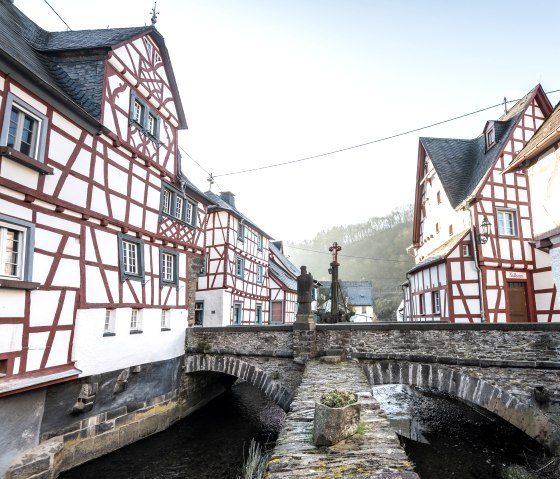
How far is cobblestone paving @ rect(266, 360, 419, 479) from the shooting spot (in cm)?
317

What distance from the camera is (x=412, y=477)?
9.52ft

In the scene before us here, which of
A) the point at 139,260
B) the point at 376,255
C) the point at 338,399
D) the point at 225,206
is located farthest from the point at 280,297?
the point at 376,255

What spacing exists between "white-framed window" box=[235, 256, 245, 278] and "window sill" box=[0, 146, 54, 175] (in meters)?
13.9

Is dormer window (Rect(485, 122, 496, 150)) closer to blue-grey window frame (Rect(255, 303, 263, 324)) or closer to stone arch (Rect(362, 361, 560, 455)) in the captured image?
stone arch (Rect(362, 361, 560, 455))

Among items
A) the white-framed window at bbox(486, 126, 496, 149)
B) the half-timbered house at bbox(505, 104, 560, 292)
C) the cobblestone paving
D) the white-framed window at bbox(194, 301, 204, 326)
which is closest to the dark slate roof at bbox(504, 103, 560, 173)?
the half-timbered house at bbox(505, 104, 560, 292)

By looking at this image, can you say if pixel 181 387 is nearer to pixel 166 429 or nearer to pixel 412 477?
pixel 166 429

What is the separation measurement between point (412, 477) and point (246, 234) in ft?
66.5

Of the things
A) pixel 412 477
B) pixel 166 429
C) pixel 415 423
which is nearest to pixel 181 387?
pixel 166 429

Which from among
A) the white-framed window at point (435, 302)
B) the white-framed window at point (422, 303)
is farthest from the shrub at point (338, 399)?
the white-framed window at point (422, 303)

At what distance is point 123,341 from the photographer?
9.76 metres

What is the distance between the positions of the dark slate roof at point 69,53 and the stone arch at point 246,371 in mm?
8238

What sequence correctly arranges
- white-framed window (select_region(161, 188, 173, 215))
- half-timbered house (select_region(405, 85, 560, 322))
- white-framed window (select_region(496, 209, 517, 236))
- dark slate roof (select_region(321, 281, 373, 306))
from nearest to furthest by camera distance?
white-framed window (select_region(161, 188, 173, 215)), half-timbered house (select_region(405, 85, 560, 322)), white-framed window (select_region(496, 209, 517, 236)), dark slate roof (select_region(321, 281, 373, 306))

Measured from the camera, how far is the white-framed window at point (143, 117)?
34.7 feet

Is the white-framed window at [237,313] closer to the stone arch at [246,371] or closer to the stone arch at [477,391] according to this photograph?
the stone arch at [246,371]
